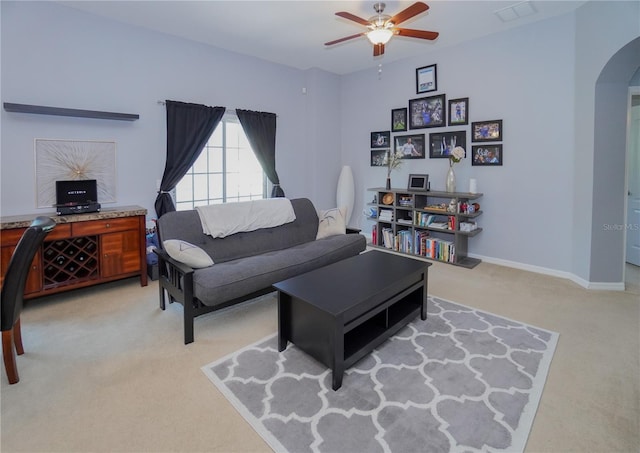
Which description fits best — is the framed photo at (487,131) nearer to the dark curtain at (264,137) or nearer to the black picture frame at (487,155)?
the black picture frame at (487,155)

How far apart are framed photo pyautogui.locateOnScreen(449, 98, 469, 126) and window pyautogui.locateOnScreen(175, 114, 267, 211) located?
9.32 feet

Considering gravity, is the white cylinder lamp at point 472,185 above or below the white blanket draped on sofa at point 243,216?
above

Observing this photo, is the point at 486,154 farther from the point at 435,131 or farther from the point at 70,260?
the point at 70,260

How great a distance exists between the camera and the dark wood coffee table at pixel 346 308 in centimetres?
198

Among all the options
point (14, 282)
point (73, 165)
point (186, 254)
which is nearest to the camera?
point (14, 282)

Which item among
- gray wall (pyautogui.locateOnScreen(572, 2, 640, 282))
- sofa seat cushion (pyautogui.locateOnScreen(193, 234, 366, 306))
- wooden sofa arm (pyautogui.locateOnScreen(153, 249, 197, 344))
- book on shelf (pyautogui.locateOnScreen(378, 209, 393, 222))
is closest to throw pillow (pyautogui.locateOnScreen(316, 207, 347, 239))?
sofa seat cushion (pyautogui.locateOnScreen(193, 234, 366, 306))

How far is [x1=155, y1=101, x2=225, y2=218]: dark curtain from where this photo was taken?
407 cm

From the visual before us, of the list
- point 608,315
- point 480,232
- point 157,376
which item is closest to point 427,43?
point 480,232

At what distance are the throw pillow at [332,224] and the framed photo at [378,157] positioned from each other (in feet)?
5.54

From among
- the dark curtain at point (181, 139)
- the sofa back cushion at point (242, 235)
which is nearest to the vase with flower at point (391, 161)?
the sofa back cushion at point (242, 235)

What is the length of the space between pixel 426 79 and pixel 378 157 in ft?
4.39

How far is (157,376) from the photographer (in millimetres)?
2092

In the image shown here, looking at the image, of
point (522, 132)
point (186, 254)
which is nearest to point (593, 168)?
point (522, 132)

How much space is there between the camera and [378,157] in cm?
554
